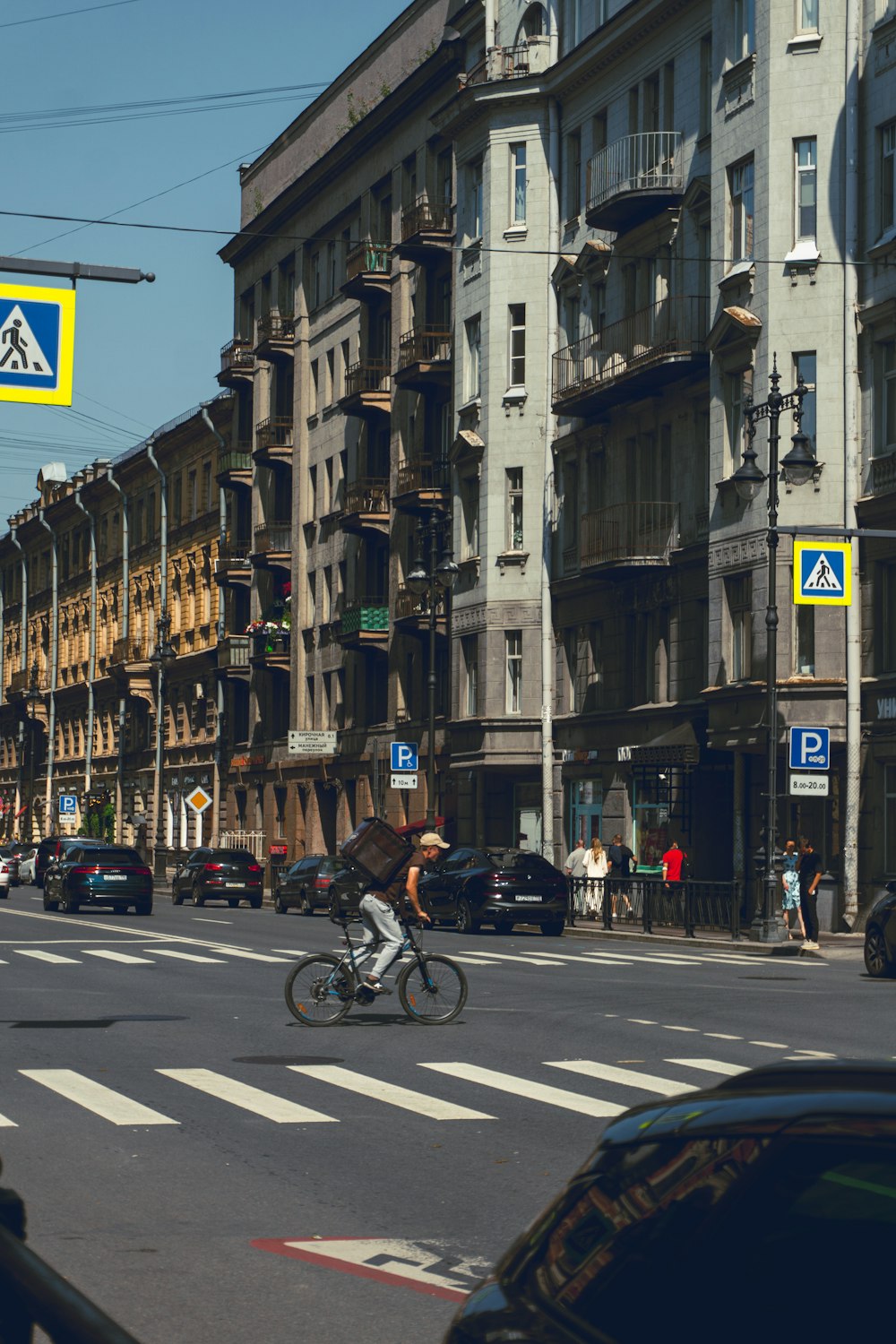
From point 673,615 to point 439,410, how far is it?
52.6 feet

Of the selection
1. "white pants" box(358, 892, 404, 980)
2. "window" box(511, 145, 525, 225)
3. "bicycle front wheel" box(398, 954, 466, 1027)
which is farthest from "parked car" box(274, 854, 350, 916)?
"white pants" box(358, 892, 404, 980)

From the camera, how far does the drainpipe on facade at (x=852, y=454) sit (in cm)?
3594

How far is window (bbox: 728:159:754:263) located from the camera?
129 feet

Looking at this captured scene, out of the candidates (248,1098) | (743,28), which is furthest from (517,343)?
(248,1098)

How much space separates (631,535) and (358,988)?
88.2 ft

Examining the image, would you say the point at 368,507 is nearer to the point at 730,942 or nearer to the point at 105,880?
the point at 105,880

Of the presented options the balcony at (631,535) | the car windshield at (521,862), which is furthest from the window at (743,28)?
the car windshield at (521,862)

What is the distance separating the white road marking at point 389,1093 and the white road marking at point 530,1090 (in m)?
0.59

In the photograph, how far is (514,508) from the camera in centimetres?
5034

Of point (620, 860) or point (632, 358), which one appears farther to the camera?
point (632, 358)

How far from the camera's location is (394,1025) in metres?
18.7

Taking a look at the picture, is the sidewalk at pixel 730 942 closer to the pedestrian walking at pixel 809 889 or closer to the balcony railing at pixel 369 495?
the pedestrian walking at pixel 809 889

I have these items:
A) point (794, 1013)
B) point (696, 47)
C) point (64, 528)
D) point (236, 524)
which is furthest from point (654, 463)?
point (64, 528)

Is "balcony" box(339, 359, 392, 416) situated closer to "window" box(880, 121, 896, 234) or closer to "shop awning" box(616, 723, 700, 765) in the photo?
"shop awning" box(616, 723, 700, 765)
